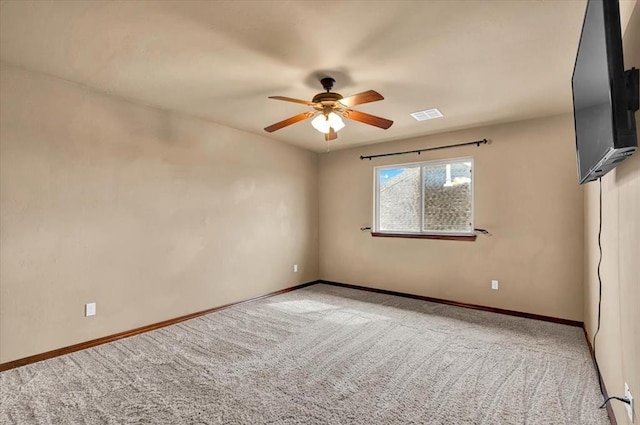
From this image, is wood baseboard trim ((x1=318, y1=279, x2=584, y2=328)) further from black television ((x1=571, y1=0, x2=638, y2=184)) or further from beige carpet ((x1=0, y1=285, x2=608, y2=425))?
black television ((x1=571, y1=0, x2=638, y2=184))

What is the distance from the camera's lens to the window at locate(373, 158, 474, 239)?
442 cm

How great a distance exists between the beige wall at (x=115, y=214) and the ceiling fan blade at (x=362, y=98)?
2.25 metres

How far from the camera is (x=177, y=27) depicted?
207 cm

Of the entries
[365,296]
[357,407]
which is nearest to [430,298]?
[365,296]

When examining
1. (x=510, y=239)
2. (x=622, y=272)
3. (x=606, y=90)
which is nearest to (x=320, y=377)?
(x=622, y=272)

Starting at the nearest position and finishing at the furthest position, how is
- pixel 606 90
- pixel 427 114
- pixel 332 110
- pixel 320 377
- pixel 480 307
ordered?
pixel 606 90 < pixel 320 377 < pixel 332 110 < pixel 427 114 < pixel 480 307

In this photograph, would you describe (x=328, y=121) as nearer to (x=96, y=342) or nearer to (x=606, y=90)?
(x=606, y=90)

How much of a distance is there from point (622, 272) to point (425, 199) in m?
3.19

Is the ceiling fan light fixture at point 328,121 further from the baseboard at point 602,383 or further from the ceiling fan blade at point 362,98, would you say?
the baseboard at point 602,383

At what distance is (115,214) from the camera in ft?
10.6

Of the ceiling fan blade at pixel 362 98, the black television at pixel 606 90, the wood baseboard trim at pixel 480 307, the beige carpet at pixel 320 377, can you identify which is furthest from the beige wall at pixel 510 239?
the black television at pixel 606 90

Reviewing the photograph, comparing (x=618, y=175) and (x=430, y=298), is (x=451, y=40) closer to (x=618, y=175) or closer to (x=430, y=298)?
(x=618, y=175)

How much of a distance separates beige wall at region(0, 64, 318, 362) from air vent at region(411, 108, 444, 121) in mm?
2241

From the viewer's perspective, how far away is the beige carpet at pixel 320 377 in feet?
6.51
